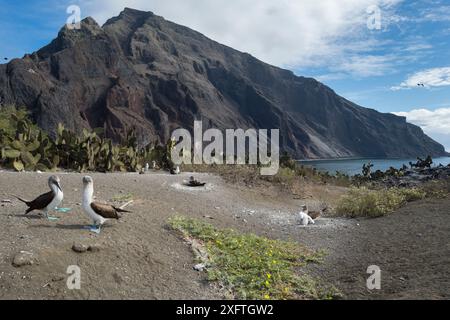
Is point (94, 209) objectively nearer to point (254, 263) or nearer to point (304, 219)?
point (254, 263)

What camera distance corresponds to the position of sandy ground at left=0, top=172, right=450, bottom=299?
4.91 meters

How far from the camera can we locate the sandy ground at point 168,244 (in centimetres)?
491

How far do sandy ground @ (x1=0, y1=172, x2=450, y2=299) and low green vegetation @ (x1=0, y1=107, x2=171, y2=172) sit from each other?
1.81 meters

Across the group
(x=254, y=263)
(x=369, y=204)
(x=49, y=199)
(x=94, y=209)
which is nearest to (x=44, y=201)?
(x=49, y=199)

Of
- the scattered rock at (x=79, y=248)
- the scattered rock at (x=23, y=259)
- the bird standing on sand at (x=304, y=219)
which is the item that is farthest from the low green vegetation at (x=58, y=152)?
the scattered rock at (x=23, y=259)

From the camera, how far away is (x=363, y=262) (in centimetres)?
705

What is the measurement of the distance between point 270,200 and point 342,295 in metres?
7.63

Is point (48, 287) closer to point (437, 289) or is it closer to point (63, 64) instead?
point (437, 289)

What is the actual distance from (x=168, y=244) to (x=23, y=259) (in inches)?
90.2

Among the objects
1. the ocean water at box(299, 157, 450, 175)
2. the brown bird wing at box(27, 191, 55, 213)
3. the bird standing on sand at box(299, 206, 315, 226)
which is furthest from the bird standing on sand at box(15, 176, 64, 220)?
the ocean water at box(299, 157, 450, 175)

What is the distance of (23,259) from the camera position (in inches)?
193

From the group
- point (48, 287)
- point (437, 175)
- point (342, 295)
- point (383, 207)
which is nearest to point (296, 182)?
point (383, 207)

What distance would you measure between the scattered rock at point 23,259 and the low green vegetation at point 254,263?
7.47 feet

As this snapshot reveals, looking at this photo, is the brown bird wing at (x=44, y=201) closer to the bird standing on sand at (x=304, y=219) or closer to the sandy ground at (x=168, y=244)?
the sandy ground at (x=168, y=244)
